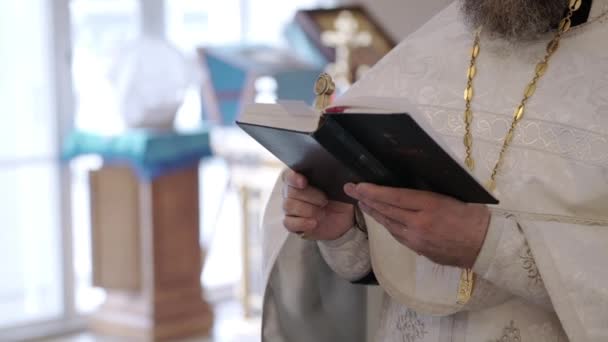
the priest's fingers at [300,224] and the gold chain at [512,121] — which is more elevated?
the gold chain at [512,121]

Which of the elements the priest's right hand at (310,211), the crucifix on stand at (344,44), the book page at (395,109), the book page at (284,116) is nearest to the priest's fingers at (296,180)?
the priest's right hand at (310,211)

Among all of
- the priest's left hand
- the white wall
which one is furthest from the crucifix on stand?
the priest's left hand

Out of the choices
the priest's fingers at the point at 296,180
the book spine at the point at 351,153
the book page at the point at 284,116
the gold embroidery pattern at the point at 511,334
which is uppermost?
the book page at the point at 284,116

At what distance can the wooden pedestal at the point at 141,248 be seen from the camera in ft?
17.4

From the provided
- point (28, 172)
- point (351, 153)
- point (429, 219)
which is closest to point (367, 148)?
point (351, 153)

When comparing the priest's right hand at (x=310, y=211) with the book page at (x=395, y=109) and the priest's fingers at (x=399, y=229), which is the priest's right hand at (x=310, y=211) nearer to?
the priest's fingers at (x=399, y=229)

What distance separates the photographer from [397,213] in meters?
1.57

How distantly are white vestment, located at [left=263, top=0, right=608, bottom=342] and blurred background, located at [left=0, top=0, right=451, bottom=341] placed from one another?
Answer: 3280 millimetres

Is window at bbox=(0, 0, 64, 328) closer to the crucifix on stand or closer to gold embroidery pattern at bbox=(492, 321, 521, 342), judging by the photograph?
the crucifix on stand

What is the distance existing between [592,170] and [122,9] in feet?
14.7

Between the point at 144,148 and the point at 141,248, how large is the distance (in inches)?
24.3

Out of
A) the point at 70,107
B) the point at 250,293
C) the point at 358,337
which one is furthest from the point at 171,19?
the point at 358,337

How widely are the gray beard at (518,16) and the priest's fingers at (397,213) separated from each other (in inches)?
19.2

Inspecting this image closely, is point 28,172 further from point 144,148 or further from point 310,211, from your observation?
point 310,211
